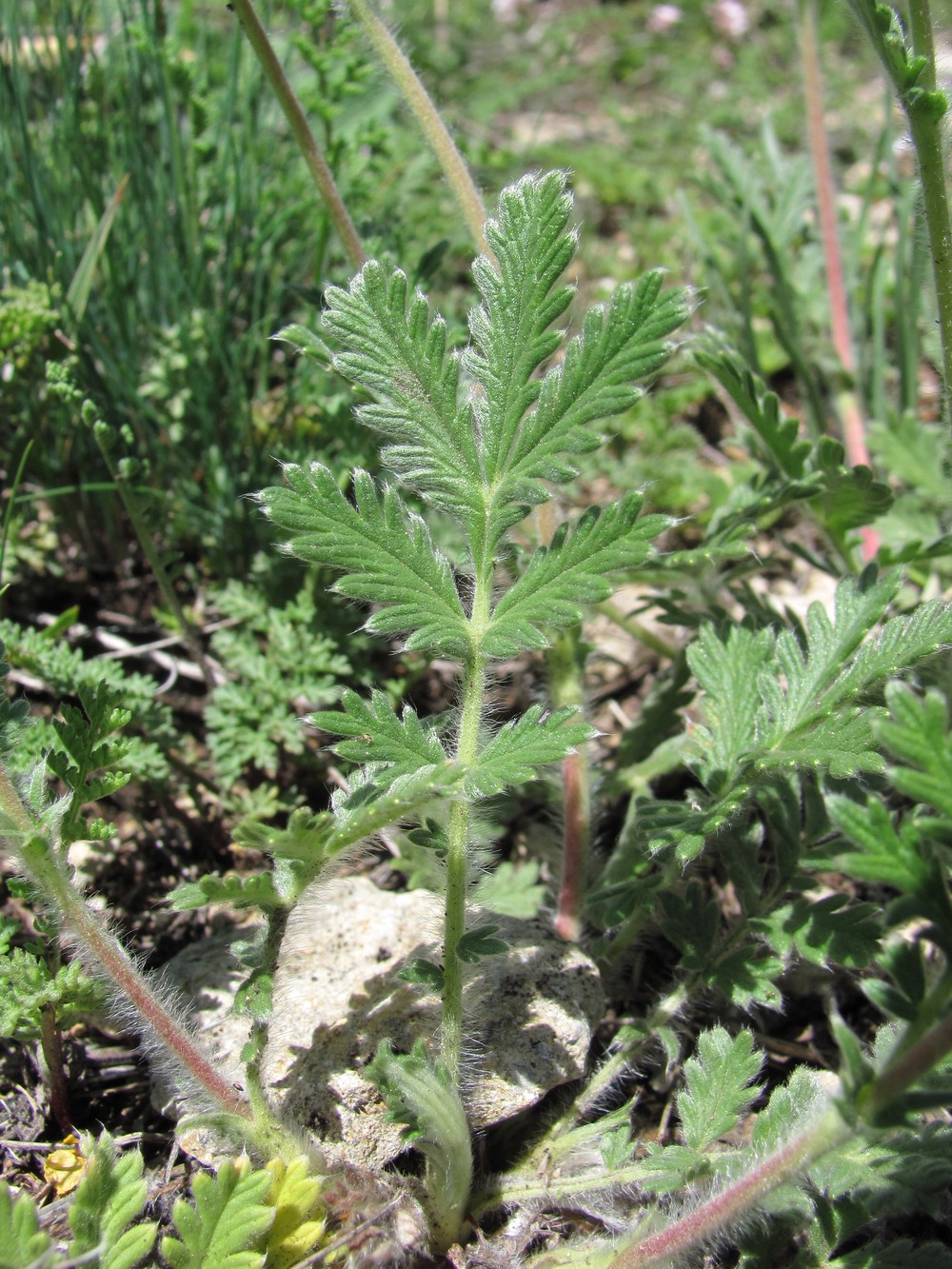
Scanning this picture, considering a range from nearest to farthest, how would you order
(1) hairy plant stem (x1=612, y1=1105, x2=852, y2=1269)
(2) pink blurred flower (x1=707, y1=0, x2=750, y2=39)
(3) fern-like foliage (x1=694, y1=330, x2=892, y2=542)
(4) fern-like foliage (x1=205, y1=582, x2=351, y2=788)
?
(1) hairy plant stem (x1=612, y1=1105, x2=852, y2=1269), (3) fern-like foliage (x1=694, y1=330, x2=892, y2=542), (4) fern-like foliage (x1=205, y1=582, x2=351, y2=788), (2) pink blurred flower (x1=707, y1=0, x2=750, y2=39)

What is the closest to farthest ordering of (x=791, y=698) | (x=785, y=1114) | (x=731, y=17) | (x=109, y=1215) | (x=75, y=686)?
1. (x=109, y=1215)
2. (x=785, y=1114)
3. (x=791, y=698)
4. (x=75, y=686)
5. (x=731, y=17)

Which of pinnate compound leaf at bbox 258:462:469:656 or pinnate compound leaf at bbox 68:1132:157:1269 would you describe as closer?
pinnate compound leaf at bbox 68:1132:157:1269

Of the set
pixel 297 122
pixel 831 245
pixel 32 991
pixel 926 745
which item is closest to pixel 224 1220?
pixel 32 991

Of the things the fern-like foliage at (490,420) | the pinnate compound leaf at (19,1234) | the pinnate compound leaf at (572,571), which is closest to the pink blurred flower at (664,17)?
the fern-like foliage at (490,420)

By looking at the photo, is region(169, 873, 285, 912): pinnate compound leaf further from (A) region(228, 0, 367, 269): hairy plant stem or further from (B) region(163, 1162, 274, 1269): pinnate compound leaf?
(A) region(228, 0, 367, 269): hairy plant stem

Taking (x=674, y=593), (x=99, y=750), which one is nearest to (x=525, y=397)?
(x=674, y=593)

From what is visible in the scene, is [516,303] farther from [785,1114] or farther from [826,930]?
[785,1114]

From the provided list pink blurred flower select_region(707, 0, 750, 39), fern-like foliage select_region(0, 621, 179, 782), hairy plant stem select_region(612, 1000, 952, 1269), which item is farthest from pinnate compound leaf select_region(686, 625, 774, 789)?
pink blurred flower select_region(707, 0, 750, 39)
